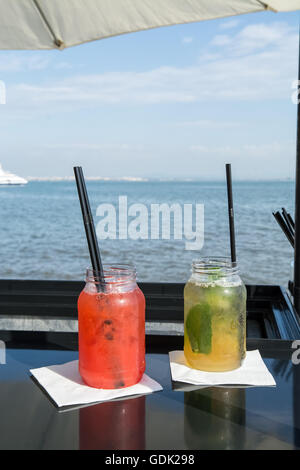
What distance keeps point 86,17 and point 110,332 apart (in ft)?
2.74

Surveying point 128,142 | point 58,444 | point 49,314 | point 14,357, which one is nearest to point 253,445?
point 58,444

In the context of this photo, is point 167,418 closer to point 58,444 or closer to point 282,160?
point 58,444

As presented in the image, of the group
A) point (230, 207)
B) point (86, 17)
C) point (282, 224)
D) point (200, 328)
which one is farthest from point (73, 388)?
point (86, 17)

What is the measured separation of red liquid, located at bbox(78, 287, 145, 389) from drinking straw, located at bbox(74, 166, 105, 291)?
0.10 feet

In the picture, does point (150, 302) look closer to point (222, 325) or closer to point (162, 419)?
point (222, 325)

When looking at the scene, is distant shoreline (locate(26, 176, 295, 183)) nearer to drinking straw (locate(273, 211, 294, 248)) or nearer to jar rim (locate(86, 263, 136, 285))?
drinking straw (locate(273, 211, 294, 248))

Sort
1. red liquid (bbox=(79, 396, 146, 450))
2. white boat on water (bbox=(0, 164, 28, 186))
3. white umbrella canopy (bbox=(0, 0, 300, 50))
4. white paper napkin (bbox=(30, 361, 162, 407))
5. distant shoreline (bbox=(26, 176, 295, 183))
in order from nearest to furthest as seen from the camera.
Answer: red liquid (bbox=(79, 396, 146, 450))
white paper napkin (bbox=(30, 361, 162, 407))
white umbrella canopy (bbox=(0, 0, 300, 50))
white boat on water (bbox=(0, 164, 28, 186))
distant shoreline (bbox=(26, 176, 295, 183))

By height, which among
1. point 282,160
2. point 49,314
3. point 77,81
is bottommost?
point 49,314

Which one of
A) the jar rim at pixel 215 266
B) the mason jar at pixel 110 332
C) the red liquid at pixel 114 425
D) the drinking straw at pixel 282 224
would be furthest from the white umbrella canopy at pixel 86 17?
the red liquid at pixel 114 425

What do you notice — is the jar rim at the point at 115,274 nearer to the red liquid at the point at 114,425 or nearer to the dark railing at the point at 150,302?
the red liquid at the point at 114,425

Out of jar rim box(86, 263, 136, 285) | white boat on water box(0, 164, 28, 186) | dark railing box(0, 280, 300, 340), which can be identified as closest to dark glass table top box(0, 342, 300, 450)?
jar rim box(86, 263, 136, 285)

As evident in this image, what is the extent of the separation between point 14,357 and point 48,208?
71.3 feet

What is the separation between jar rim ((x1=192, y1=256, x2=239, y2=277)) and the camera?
0.68 meters

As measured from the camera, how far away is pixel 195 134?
2423 cm
